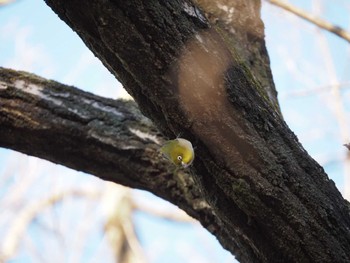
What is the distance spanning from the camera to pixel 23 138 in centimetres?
204

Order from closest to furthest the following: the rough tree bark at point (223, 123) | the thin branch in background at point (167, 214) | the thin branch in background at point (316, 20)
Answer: the rough tree bark at point (223, 123)
the thin branch in background at point (316, 20)
the thin branch in background at point (167, 214)

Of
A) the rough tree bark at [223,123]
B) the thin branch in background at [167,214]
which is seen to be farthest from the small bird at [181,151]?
the thin branch in background at [167,214]

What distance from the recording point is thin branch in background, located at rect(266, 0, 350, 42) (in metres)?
2.59

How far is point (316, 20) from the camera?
2.71m

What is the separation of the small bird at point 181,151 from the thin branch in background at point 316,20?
140 centimetres

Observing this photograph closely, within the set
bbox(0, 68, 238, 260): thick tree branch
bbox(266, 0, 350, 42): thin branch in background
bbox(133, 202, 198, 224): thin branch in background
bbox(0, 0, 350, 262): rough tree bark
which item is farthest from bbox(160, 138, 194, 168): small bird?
bbox(133, 202, 198, 224): thin branch in background

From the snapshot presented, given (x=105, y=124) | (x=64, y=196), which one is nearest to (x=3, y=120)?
(x=105, y=124)

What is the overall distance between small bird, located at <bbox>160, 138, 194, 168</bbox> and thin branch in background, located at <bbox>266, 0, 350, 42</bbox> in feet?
4.60

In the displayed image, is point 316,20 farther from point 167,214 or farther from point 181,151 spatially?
point 167,214

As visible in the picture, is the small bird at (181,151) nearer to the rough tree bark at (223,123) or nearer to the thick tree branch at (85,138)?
the rough tree bark at (223,123)

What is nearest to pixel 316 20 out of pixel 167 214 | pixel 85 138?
pixel 85 138

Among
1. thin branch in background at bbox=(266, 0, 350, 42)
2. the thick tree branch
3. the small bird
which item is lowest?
the small bird

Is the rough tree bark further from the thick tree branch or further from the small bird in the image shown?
the thick tree branch

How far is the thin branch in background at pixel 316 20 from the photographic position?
259cm
